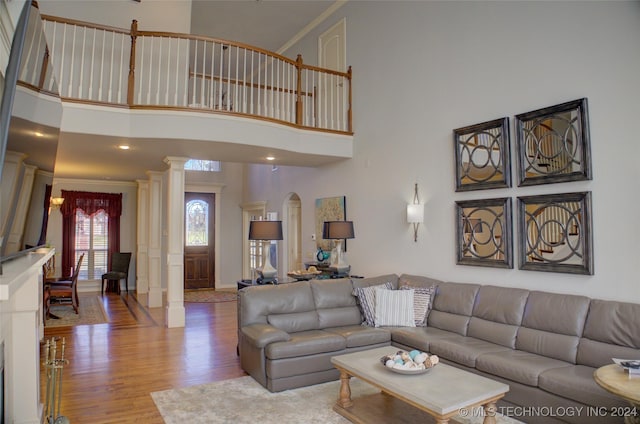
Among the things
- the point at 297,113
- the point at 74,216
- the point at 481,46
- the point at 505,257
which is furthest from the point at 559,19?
the point at 74,216

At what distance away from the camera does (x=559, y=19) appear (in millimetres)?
3898

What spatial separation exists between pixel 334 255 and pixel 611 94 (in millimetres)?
3984

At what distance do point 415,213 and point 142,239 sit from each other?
679 centimetres

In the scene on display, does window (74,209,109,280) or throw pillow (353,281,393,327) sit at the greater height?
window (74,209,109,280)

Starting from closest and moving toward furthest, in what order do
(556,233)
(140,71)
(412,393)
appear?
(412,393) → (556,233) → (140,71)

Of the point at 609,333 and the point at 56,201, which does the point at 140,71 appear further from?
the point at 609,333

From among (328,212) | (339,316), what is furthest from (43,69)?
(328,212)

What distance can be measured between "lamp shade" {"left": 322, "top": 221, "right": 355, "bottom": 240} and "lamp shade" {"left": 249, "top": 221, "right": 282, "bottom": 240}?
A: 0.97 metres

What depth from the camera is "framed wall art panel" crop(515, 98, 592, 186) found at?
12.0 feet

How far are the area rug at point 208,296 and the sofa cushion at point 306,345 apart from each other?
507 centimetres

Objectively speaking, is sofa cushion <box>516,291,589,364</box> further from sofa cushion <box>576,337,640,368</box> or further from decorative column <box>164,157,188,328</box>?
decorative column <box>164,157,188,328</box>

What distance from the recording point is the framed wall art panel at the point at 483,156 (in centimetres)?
434

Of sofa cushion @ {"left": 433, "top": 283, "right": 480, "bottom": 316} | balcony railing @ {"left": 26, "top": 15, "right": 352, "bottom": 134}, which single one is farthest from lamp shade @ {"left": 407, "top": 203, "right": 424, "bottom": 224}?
balcony railing @ {"left": 26, "top": 15, "right": 352, "bottom": 134}

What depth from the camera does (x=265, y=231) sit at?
5.20 meters
